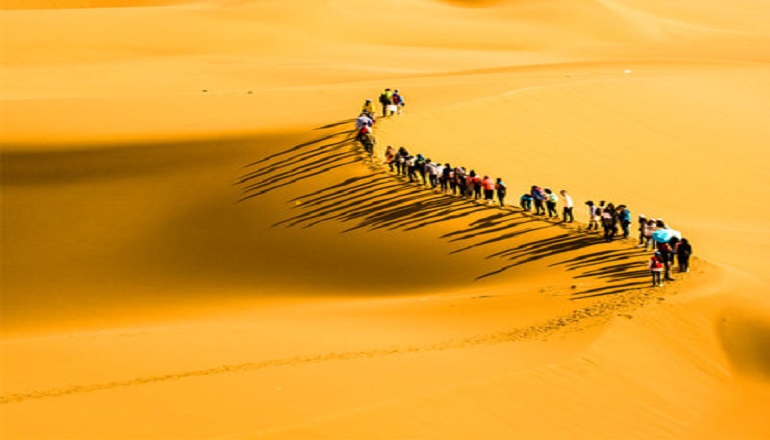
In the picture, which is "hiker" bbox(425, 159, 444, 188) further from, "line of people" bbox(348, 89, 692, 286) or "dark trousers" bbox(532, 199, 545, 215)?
"dark trousers" bbox(532, 199, 545, 215)

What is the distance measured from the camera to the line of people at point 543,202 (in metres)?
18.0

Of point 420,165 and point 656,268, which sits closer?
point 656,268

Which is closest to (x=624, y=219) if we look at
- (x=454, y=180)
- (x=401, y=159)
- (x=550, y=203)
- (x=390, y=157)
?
(x=550, y=203)

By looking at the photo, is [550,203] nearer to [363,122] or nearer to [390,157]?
[390,157]

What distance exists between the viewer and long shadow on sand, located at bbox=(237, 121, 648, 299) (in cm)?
1889

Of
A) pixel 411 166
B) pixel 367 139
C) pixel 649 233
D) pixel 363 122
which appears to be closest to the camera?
pixel 649 233

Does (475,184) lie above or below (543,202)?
above

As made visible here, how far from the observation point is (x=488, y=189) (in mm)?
22250

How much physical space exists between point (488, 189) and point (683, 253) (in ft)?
16.8

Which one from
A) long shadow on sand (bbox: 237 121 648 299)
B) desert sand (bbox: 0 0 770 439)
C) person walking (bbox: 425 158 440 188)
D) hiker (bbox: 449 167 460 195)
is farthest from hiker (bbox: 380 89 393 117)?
hiker (bbox: 449 167 460 195)

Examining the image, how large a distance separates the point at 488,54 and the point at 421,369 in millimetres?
43530

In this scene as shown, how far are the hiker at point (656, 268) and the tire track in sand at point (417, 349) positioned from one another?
30 centimetres

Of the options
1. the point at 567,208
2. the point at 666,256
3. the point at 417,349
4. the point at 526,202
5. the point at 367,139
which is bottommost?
the point at 417,349

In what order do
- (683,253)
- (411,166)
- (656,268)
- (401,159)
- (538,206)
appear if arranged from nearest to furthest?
1. (656,268)
2. (683,253)
3. (538,206)
4. (411,166)
5. (401,159)
